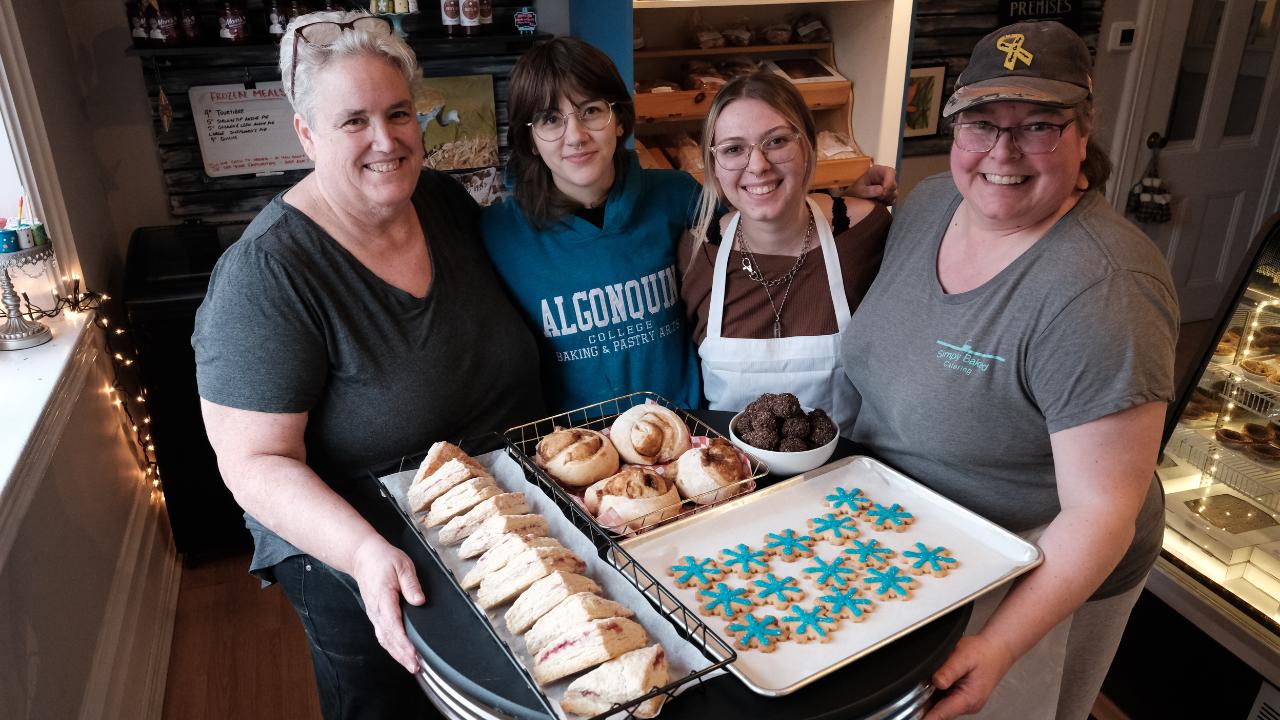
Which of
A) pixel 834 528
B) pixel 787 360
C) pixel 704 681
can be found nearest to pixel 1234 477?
pixel 787 360

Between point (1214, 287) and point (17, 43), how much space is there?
574 cm

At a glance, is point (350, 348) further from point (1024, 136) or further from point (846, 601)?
point (1024, 136)

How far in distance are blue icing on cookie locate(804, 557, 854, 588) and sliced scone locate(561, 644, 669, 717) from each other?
0.33m

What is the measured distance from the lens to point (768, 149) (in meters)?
1.80

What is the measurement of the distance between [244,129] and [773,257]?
7.46ft

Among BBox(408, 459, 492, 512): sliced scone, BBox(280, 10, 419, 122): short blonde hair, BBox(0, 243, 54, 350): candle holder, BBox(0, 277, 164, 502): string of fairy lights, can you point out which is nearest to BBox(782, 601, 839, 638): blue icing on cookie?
BBox(408, 459, 492, 512): sliced scone

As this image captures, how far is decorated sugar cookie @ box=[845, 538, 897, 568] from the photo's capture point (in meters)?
1.34

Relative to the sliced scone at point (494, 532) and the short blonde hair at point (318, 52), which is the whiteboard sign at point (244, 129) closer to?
the short blonde hair at point (318, 52)

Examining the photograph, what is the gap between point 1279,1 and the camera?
4402mm

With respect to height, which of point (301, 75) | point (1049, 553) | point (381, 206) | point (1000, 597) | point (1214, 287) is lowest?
Result: point (1214, 287)

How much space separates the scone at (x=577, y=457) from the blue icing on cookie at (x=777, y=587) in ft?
1.19

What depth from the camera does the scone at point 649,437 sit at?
62.1 inches

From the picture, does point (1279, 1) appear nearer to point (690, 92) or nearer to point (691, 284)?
point (690, 92)

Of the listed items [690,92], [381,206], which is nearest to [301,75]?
[381,206]
